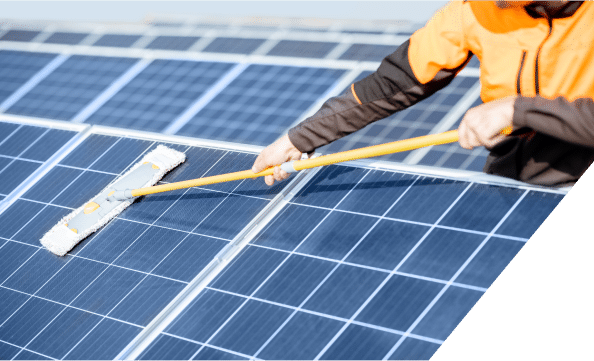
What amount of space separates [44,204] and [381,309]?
321cm

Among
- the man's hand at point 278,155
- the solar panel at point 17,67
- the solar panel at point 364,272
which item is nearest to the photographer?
the solar panel at point 364,272

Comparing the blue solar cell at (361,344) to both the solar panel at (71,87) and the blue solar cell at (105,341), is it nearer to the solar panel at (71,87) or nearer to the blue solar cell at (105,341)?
the blue solar cell at (105,341)

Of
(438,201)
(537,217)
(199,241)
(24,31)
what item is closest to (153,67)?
(24,31)

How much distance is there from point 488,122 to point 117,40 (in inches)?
289

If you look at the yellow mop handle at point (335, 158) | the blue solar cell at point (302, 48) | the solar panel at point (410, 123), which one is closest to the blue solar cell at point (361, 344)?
the yellow mop handle at point (335, 158)

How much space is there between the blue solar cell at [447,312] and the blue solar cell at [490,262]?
0.29 feet

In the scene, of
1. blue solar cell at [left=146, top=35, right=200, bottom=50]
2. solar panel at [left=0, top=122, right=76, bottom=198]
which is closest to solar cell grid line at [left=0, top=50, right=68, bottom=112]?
blue solar cell at [left=146, top=35, right=200, bottom=50]

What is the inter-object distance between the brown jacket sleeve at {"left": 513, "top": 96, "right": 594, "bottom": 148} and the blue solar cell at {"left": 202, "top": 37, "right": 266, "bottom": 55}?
5584 mm

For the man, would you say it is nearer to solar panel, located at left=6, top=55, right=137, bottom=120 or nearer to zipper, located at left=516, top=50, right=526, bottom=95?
zipper, located at left=516, top=50, right=526, bottom=95

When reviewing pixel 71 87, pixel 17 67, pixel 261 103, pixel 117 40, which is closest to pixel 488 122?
pixel 261 103

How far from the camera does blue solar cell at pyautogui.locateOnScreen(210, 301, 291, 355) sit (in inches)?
167

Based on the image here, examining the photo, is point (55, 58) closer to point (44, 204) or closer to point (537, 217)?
point (44, 204)

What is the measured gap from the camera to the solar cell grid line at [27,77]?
926 centimetres

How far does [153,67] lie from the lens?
30.3 ft
